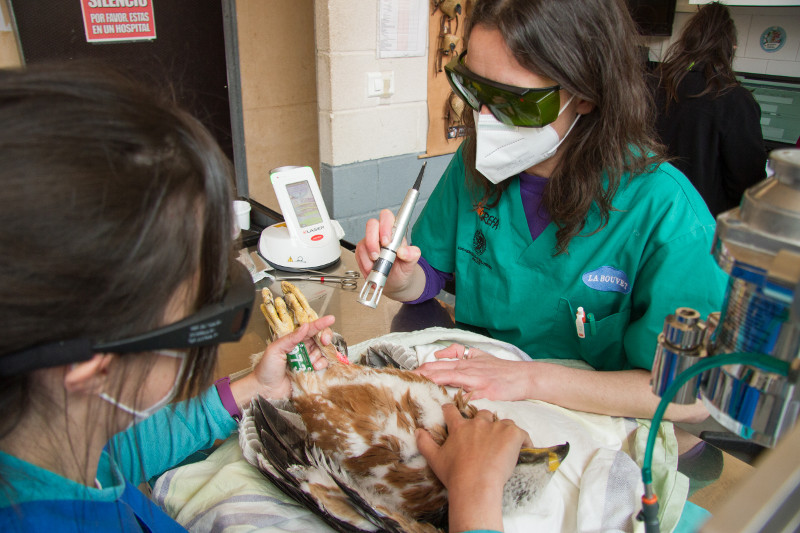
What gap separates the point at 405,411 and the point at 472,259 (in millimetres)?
671

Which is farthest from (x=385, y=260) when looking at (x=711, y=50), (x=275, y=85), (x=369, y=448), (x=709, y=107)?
(x=711, y=50)

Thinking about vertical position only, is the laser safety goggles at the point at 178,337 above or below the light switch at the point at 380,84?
below

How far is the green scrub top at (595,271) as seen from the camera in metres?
1.22

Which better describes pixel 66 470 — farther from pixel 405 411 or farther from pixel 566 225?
pixel 566 225

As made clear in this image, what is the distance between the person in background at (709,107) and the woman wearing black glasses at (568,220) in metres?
1.74

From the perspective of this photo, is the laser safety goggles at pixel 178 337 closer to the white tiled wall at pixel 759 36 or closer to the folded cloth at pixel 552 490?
the folded cloth at pixel 552 490

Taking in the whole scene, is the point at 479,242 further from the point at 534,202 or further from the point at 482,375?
the point at 482,375

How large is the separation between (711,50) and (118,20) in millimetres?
2925

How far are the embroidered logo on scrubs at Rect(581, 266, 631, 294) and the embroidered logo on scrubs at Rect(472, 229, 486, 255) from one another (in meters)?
0.31

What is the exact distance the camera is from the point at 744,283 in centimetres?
44

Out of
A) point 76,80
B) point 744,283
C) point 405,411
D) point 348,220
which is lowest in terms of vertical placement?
point 348,220

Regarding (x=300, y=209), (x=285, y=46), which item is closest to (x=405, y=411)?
(x=300, y=209)

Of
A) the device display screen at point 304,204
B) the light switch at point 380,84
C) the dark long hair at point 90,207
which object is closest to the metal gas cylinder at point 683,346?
the dark long hair at point 90,207

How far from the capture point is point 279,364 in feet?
3.76
